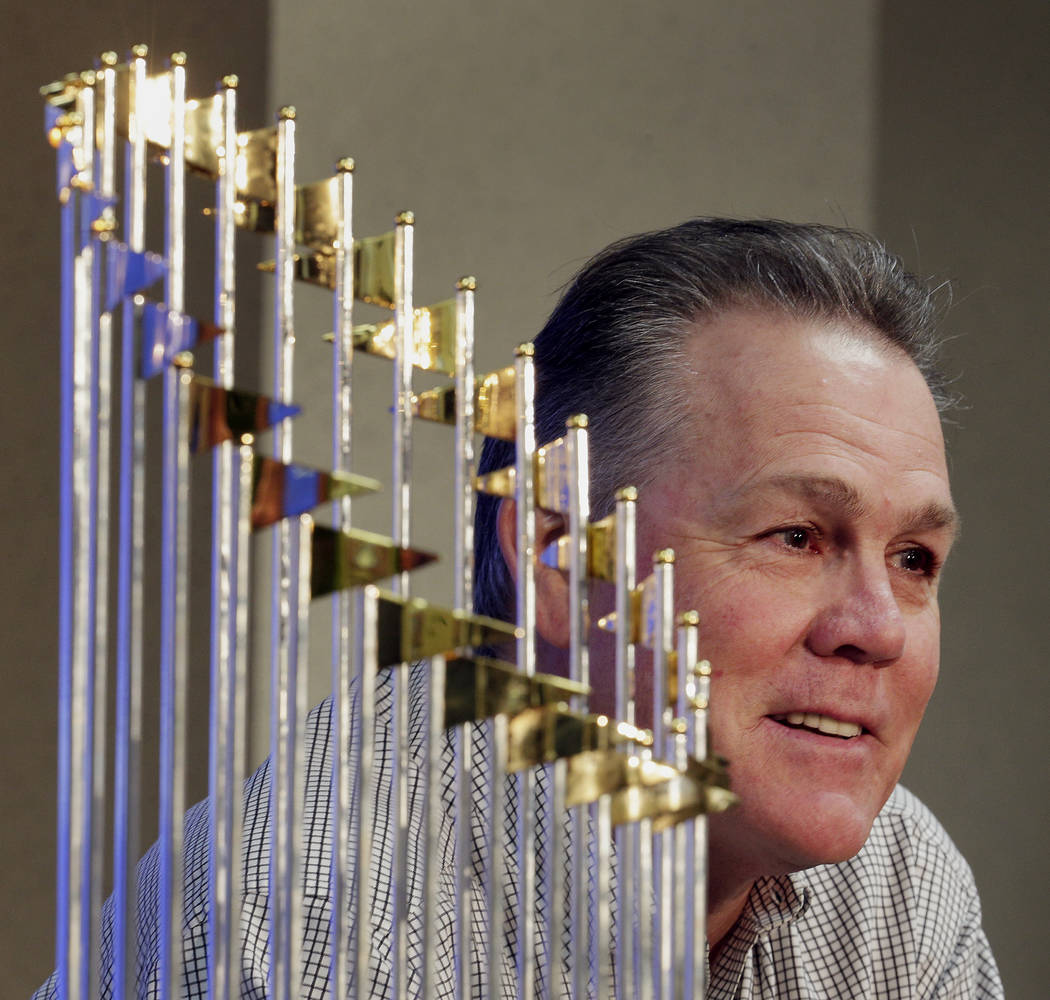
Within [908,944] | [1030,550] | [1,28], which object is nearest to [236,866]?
[908,944]

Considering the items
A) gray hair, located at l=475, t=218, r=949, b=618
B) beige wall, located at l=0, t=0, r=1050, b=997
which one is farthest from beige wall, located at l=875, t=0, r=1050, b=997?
gray hair, located at l=475, t=218, r=949, b=618

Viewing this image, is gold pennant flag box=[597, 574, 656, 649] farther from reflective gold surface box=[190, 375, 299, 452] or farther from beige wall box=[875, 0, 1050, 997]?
beige wall box=[875, 0, 1050, 997]

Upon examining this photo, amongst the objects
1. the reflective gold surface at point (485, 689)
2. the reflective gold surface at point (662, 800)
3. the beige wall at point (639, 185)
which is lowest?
the reflective gold surface at point (662, 800)

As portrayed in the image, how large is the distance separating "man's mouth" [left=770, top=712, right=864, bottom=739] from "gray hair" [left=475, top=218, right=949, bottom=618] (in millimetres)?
173

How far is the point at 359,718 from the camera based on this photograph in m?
0.48

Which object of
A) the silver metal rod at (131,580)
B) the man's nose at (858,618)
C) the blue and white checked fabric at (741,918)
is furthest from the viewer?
the man's nose at (858,618)

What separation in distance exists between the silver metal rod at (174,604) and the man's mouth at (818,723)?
506 mm

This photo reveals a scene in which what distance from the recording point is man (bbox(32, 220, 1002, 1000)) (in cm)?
91

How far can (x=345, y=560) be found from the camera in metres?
0.47

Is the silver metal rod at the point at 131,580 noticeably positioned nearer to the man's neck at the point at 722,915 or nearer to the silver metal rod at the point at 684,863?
the silver metal rod at the point at 684,863

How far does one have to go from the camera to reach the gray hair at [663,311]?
1.01 m

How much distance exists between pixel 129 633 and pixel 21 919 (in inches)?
Result: 56.5

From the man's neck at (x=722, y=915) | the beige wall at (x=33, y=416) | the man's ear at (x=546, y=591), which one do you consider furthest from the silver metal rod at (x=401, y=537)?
the beige wall at (x=33, y=416)

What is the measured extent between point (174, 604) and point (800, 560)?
0.56 m
